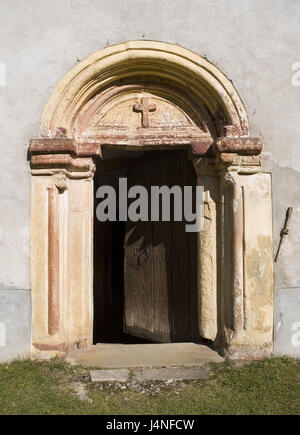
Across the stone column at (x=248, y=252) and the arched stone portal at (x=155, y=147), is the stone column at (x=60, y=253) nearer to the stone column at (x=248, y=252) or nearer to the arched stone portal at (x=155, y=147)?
the arched stone portal at (x=155, y=147)

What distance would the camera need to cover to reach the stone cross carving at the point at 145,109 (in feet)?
13.6

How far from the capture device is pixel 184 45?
390cm

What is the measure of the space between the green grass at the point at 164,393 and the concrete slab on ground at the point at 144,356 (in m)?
0.18

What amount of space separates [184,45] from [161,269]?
7.75 feet

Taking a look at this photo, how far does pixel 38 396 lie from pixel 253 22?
11.9ft

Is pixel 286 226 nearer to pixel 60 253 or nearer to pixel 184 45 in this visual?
pixel 184 45

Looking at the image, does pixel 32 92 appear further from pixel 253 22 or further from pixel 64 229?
pixel 253 22

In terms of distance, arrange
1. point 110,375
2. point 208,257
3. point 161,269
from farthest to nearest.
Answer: point 161,269, point 208,257, point 110,375

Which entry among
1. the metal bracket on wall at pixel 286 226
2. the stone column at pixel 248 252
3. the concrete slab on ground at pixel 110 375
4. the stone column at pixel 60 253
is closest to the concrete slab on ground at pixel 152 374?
the concrete slab on ground at pixel 110 375

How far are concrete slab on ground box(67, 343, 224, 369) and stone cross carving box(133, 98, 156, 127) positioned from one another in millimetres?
2145

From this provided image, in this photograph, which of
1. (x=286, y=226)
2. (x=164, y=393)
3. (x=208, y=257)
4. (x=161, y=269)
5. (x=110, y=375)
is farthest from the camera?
(x=161, y=269)

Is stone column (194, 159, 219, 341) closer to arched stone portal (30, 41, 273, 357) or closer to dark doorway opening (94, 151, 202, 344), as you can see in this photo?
arched stone portal (30, 41, 273, 357)

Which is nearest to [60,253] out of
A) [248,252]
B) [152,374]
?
[152,374]

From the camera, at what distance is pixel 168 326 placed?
4812mm
